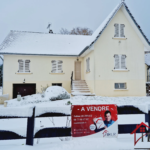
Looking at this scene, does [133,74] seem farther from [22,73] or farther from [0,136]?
[0,136]

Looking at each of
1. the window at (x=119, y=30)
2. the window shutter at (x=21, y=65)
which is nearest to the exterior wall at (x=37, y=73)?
the window shutter at (x=21, y=65)

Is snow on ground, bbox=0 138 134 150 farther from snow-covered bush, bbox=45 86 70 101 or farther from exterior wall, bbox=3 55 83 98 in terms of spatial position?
exterior wall, bbox=3 55 83 98

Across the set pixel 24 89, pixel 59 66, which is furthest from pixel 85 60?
pixel 24 89

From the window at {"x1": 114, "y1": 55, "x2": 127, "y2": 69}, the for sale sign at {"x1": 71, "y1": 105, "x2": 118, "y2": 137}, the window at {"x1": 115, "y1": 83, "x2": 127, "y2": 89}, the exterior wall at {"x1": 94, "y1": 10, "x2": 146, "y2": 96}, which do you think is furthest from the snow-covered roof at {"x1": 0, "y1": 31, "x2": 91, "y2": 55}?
the for sale sign at {"x1": 71, "y1": 105, "x2": 118, "y2": 137}

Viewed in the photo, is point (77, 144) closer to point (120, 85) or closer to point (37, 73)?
point (120, 85)

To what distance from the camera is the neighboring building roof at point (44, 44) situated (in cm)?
1596

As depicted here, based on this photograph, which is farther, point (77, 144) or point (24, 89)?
point (24, 89)

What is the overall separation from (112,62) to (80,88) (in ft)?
12.9

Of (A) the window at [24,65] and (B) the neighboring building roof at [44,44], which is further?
(A) the window at [24,65]

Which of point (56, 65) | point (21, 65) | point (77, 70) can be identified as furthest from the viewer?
point (77, 70)

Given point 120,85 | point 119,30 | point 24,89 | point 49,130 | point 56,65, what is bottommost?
point 49,130

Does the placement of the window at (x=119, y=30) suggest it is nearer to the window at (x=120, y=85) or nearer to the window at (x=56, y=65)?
the window at (x=120, y=85)

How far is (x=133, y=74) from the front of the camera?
14195mm

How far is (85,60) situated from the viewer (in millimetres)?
16500
